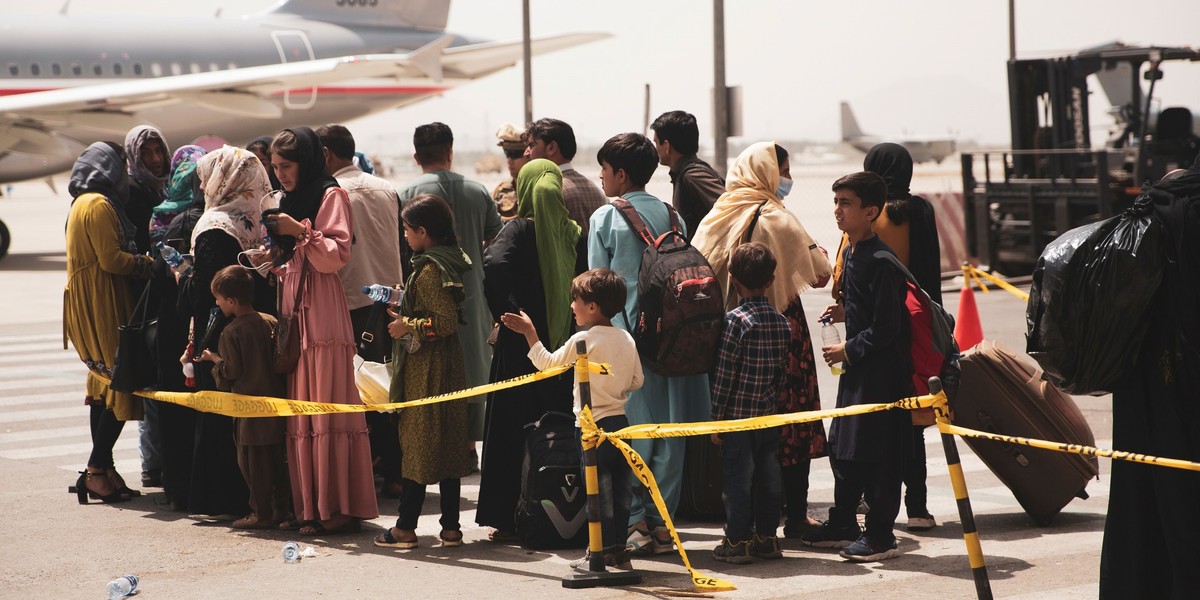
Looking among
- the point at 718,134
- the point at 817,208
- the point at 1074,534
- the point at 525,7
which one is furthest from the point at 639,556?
the point at 817,208

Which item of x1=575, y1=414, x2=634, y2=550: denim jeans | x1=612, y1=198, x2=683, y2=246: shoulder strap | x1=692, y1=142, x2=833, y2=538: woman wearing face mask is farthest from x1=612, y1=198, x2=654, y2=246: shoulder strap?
x1=575, y1=414, x2=634, y2=550: denim jeans

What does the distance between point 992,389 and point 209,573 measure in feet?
12.2

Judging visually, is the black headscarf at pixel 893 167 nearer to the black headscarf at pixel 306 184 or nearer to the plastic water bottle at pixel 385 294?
the plastic water bottle at pixel 385 294

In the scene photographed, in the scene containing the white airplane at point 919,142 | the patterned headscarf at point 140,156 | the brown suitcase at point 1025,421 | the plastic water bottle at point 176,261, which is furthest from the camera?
the white airplane at point 919,142

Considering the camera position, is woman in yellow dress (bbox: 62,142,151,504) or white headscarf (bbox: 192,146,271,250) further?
woman in yellow dress (bbox: 62,142,151,504)

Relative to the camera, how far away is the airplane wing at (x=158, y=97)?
2500 centimetres

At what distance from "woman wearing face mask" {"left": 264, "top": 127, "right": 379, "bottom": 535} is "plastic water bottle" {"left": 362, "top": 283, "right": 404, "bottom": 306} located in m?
0.30

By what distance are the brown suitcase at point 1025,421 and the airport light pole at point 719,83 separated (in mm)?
11781

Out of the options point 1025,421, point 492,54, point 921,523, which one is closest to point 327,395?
point 921,523

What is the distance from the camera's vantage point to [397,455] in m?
7.78

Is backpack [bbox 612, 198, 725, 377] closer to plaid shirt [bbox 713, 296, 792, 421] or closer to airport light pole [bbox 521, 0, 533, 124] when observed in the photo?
plaid shirt [bbox 713, 296, 792, 421]

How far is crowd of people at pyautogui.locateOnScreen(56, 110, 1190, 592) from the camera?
5.82m

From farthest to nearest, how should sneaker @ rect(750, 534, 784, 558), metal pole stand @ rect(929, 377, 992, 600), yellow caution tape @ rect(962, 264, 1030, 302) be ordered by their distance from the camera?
yellow caution tape @ rect(962, 264, 1030, 302) → sneaker @ rect(750, 534, 784, 558) → metal pole stand @ rect(929, 377, 992, 600)

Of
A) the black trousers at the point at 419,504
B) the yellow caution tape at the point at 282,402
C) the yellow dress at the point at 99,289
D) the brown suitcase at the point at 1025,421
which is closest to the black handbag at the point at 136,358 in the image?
the yellow caution tape at the point at 282,402
